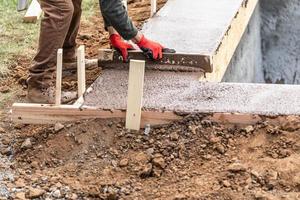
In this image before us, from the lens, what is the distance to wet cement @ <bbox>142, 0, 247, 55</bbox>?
5422 millimetres

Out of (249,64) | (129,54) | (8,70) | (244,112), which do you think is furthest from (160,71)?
(249,64)

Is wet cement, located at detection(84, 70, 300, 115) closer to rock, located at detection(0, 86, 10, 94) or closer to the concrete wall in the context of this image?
rock, located at detection(0, 86, 10, 94)

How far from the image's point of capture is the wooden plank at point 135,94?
4180 millimetres

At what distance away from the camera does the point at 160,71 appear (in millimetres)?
5016

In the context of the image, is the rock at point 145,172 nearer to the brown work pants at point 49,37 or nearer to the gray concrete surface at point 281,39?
the brown work pants at point 49,37

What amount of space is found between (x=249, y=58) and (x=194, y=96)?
13.4ft

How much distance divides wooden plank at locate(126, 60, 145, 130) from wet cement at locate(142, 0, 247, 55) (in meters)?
1.06

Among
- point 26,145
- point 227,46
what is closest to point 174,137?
point 26,145

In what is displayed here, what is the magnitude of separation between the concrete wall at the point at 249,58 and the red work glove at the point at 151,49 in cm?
232

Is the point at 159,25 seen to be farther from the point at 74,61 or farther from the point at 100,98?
the point at 100,98

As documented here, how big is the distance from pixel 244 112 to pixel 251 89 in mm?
403

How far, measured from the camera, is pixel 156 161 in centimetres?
402

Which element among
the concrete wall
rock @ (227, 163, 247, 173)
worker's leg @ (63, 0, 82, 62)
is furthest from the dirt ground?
the concrete wall

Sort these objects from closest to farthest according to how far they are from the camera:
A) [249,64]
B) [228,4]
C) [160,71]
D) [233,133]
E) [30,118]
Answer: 1. [233,133]
2. [30,118]
3. [160,71]
4. [228,4]
5. [249,64]
